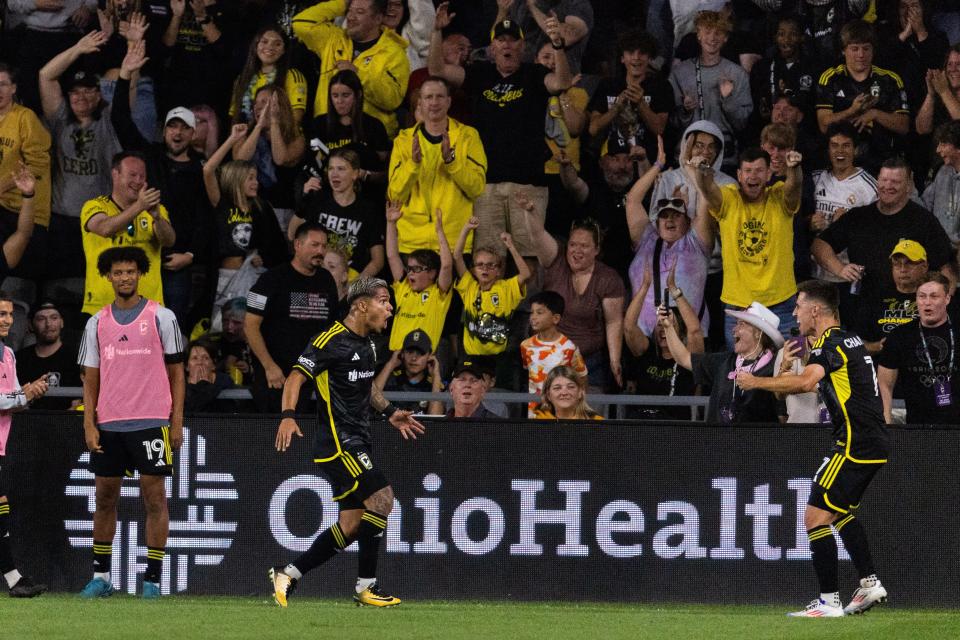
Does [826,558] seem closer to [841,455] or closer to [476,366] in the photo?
[841,455]

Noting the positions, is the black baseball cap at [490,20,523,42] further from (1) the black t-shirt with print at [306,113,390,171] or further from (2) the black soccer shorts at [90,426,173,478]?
(2) the black soccer shorts at [90,426,173,478]

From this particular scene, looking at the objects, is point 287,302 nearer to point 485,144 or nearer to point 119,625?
point 485,144

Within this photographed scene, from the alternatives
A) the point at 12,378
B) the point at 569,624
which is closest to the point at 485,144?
the point at 12,378

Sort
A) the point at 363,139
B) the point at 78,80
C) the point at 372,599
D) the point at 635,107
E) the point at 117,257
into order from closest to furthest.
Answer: the point at 372,599 < the point at 117,257 < the point at 78,80 < the point at 363,139 < the point at 635,107

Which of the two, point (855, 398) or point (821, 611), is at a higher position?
point (855, 398)

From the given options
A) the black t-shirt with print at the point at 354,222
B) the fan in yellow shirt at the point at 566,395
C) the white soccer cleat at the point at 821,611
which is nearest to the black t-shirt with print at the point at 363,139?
the black t-shirt with print at the point at 354,222

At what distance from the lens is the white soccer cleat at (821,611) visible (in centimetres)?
1008

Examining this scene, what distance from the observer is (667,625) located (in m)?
9.45

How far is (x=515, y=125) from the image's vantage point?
14477 millimetres

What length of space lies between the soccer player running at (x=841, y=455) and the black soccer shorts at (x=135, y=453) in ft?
12.5

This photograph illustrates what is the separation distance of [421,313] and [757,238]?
2830mm

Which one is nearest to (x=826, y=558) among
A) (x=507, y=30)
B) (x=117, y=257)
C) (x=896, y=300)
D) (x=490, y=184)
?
(x=896, y=300)

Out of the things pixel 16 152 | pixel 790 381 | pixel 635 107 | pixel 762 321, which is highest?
pixel 635 107

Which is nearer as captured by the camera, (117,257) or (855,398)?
(855,398)
